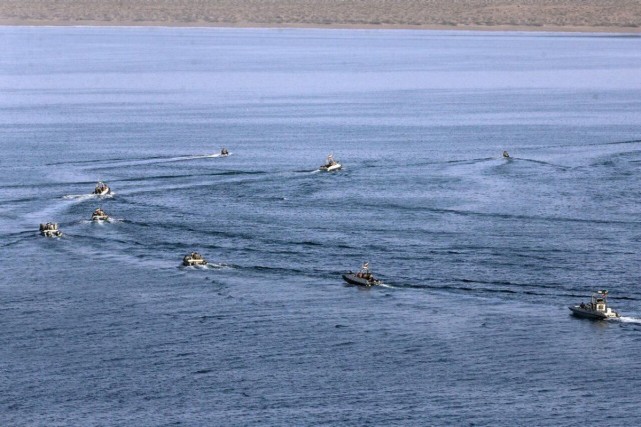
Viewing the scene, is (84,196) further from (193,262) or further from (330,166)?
(193,262)

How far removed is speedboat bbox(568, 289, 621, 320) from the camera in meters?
95.9

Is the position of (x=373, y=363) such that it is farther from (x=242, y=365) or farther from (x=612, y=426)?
(x=612, y=426)

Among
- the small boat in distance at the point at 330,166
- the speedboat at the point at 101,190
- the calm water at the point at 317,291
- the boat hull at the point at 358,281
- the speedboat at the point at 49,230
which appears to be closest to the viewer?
the calm water at the point at 317,291

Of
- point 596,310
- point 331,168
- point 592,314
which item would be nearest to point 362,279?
point 592,314

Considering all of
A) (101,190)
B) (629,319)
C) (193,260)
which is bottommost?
(629,319)

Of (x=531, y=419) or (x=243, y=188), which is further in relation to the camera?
(x=243, y=188)

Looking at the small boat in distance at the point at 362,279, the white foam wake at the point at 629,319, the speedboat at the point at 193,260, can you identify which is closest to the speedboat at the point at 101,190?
the speedboat at the point at 193,260

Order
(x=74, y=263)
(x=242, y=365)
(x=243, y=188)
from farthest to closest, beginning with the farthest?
1. (x=243, y=188)
2. (x=74, y=263)
3. (x=242, y=365)

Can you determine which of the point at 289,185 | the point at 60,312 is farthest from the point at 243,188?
the point at 60,312

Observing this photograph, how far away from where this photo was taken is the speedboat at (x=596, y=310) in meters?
95.9

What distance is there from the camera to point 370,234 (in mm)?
125375

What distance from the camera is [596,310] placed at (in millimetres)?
95938

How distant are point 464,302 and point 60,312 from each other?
102ft

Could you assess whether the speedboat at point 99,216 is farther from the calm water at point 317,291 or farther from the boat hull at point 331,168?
the boat hull at point 331,168
